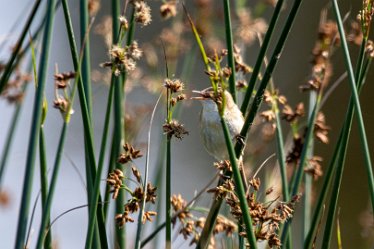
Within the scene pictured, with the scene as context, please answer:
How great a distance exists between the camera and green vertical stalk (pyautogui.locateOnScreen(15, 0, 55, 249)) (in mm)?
1334

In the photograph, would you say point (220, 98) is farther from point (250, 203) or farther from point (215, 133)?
point (215, 133)

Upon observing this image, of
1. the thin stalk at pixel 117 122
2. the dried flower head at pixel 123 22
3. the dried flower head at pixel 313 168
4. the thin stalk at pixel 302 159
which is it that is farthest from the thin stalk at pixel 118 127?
the dried flower head at pixel 313 168

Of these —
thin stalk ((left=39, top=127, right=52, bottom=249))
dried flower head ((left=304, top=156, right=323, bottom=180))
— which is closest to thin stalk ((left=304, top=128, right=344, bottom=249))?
dried flower head ((left=304, top=156, right=323, bottom=180))

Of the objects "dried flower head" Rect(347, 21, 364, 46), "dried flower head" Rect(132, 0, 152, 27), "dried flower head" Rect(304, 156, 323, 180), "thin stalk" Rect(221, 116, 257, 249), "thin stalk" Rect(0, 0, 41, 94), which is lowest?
"thin stalk" Rect(221, 116, 257, 249)

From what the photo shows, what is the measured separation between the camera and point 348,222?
15.8ft

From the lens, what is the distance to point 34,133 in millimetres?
1339

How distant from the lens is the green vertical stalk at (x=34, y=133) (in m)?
1.33

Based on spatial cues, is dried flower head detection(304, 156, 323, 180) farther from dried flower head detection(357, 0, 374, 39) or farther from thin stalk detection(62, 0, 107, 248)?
thin stalk detection(62, 0, 107, 248)

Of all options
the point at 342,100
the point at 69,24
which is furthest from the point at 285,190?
the point at 342,100

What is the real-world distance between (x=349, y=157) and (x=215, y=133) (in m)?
2.67

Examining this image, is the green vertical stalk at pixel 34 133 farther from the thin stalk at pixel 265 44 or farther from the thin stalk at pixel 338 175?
the thin stalk at pixel 338 175

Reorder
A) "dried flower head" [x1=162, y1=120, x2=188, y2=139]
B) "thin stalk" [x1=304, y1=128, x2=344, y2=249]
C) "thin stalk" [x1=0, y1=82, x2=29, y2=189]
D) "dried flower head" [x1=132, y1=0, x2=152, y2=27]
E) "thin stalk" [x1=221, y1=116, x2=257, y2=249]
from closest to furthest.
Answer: "thin stalk" [x1=221, y1=116, x2=257, y2=249], "dried flower head" [x1=162, y1=120, x2=188, y2=139], "dried flower head" [x1=132, y1=0, x2=152, y2=27], "thin stalk" [x1=304, y1=128, x2=344, y2=249], "thin stalk" [x1=0, y1=82, x2=29, y2=189]

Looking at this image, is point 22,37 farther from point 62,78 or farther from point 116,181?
point 116,181

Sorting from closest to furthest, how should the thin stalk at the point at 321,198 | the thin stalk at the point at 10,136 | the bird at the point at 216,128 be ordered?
the thin stalk at the point at 321,198 < the thin stalk at the point at 10,136 < the bird at the point at 216,128
